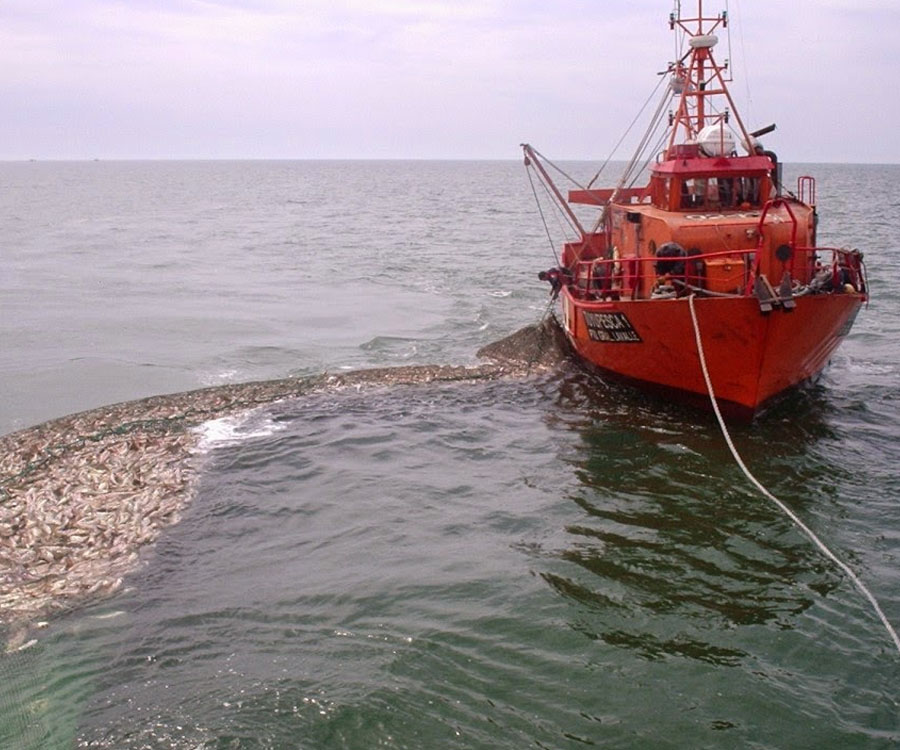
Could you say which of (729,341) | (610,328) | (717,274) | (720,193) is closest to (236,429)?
(610,328)

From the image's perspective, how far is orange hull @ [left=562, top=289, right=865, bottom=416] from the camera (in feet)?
38.2

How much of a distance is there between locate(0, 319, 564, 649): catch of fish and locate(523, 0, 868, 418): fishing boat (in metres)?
3.76

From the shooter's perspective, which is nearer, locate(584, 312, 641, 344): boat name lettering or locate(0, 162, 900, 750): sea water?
locate(0, 162, 900, 750): sea water

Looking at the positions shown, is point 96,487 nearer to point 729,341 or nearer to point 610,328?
point 610,328

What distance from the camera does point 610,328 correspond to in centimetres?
1351

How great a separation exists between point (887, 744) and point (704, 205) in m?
10.1

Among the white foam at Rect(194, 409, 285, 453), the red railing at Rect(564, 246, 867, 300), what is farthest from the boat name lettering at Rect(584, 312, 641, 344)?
the white foam at Rect(194, 409, 285, 453)

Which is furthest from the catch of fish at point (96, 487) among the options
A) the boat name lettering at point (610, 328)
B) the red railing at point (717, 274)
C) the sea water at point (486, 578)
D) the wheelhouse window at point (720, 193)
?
the wheelhouse window at point (720, 193)

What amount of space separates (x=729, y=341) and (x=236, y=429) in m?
7.20

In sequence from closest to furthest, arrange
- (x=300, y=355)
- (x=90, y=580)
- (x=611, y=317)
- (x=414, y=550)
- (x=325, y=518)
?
(x=90, y=580)
(x=414, y=550)
(x=325, y=518)
(x=611, y=317)
(x=300, y=355)

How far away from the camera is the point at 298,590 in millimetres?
8281

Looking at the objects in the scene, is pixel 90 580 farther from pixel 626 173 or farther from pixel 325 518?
pixel 626 173

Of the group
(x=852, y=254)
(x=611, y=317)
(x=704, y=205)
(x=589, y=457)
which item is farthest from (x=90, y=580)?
(x=852, y=254)

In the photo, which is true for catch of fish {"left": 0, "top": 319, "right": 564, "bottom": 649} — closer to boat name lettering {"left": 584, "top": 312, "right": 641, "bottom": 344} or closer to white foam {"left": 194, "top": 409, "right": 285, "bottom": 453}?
white foam {"left": 194, "top": 409, "right": 285, "bottom": 453}
